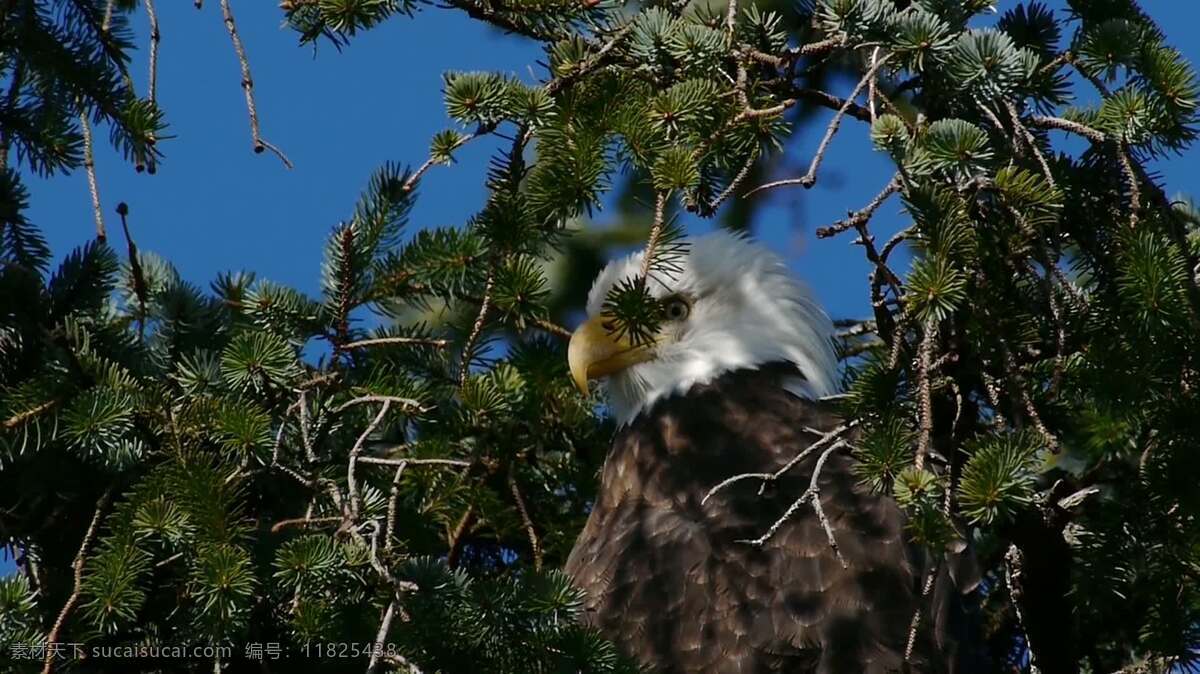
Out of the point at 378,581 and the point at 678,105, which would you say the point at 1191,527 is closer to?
the point at 678,105

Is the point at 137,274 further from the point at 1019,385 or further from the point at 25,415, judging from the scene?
the point at 1019,385

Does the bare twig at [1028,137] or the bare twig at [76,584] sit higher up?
the bare twig at [1028,137]

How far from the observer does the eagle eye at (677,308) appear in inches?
181

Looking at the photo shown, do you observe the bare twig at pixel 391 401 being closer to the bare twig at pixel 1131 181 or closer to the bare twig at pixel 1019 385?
the bare twig at pixel 1019 385

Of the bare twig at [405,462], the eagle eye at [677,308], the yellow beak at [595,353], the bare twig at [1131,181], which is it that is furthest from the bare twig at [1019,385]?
the eagle eye at [677,308]

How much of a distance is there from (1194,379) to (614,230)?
233 centimetres

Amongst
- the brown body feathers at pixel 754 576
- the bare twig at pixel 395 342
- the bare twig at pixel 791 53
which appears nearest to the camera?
the bare twig at pixel 791 53

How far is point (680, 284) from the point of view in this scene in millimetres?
4617

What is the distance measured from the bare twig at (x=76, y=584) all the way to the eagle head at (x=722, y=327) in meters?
1.71

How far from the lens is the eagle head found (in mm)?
4551

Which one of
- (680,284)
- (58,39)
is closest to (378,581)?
(58,39)

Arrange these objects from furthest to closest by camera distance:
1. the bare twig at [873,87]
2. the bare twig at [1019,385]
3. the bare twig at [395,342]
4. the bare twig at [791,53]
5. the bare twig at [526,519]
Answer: the bare twig at [526,519], the bare twig at [395,342], the bare twig at [791,53], the bare twig at [873,87], the bare twig at [1019,385]

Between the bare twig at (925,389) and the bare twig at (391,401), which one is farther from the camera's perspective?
the bare twig at (391,401)

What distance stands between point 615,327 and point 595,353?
38.5 inches
